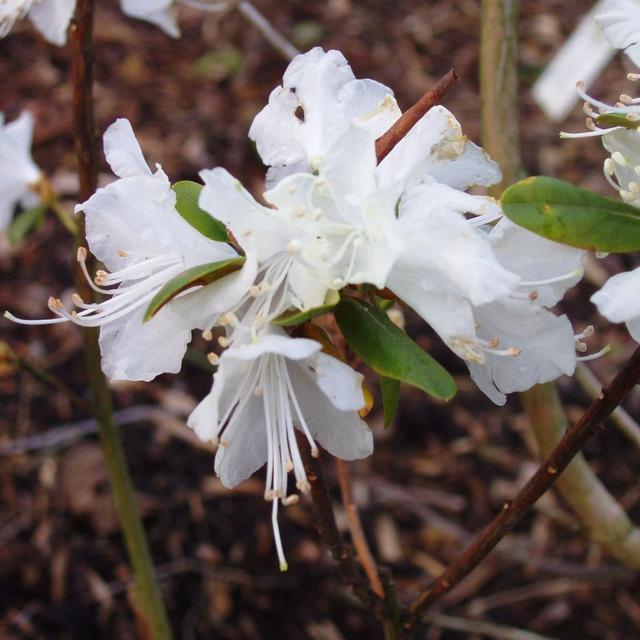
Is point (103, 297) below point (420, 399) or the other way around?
the other way around

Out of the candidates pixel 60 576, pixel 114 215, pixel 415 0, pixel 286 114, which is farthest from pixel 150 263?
pixel 415 0

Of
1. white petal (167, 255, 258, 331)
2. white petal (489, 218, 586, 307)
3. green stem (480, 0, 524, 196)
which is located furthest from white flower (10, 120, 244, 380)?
green stem (480, 0, 524, 196)

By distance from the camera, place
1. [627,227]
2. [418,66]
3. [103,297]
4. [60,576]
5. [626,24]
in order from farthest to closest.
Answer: [418,66] → [60,576] → [103,297] → [626,24] → [627,227]

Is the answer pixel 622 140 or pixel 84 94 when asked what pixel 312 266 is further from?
pixel 84 94

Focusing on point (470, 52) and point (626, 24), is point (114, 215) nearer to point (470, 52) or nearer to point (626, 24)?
point (626, 24)

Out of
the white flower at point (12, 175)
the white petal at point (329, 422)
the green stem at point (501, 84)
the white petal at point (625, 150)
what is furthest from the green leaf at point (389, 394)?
the white flower at point (12, 175)

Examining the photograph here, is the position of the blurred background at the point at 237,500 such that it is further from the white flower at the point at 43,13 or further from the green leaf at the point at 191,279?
the green leaf at the point at 191,279

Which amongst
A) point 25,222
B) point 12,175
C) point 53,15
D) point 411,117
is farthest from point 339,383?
point 12,175
